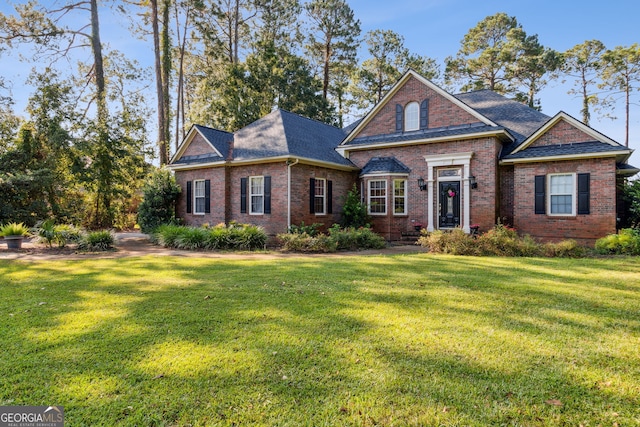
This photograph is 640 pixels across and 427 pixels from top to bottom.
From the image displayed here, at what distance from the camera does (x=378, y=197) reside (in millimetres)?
16094

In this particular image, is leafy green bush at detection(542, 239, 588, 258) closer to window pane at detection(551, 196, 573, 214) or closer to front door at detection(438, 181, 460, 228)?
window pane at detection(551, 196, 573, 214)

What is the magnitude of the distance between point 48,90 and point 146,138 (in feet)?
16.9

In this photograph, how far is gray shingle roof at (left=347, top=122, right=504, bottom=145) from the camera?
14.0 metres

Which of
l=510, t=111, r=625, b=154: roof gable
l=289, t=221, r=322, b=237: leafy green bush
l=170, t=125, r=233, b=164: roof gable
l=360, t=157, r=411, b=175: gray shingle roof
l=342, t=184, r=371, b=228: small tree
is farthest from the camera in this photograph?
l=170, t=125, r=233, b=164: roof gable

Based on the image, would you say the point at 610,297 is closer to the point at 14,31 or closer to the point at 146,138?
the point at 146,138

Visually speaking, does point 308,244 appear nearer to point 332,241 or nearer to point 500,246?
point 332,241

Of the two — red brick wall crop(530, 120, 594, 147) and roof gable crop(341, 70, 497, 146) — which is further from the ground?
roof gable crop(341, 70, 497, 146)

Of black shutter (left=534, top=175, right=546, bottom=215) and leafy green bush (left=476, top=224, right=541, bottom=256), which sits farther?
black shutter (left=534, top=175, right=546, bottom=215)

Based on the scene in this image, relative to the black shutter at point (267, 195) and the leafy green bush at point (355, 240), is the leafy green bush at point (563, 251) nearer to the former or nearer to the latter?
the leafy green bush at point (355, 240)

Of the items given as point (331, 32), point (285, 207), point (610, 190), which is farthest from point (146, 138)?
point (610, 190)

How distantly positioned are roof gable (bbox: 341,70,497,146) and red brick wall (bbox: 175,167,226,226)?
19.8 feet

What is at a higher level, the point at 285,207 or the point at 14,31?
the point at 14,31

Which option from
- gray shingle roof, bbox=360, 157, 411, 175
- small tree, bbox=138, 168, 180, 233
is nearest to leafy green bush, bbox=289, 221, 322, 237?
gray shingle roof, bbox=360, 157, 411, 175

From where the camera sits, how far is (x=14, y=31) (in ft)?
72.3
